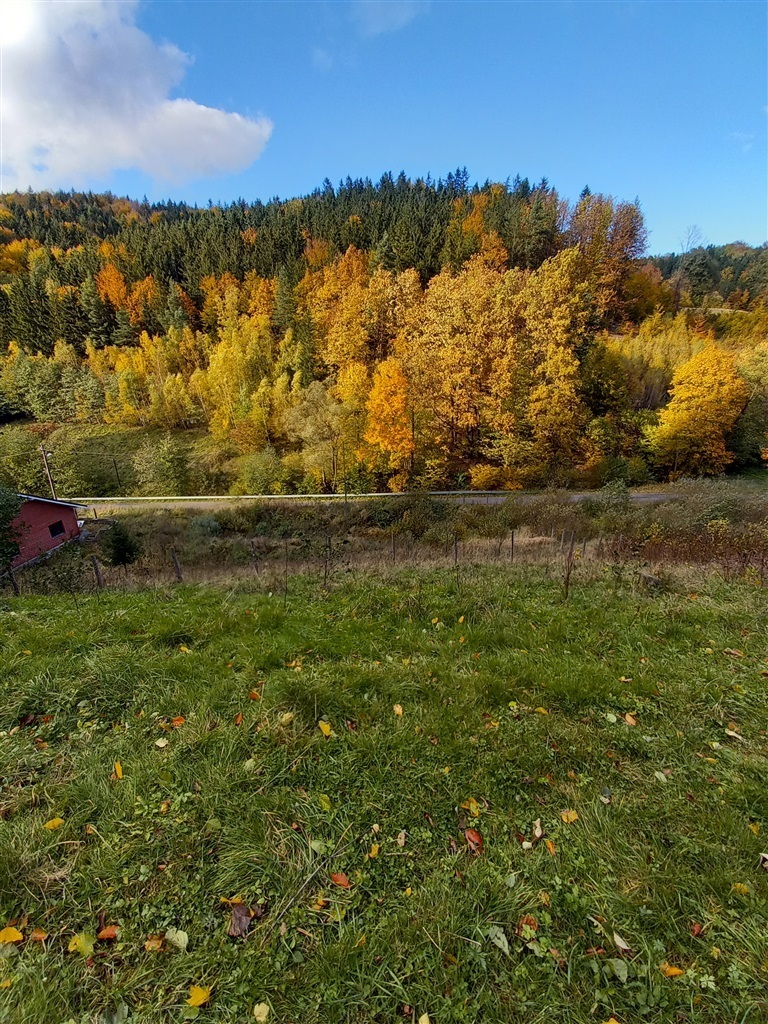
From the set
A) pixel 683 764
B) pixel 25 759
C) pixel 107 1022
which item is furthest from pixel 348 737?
pixel 683 764

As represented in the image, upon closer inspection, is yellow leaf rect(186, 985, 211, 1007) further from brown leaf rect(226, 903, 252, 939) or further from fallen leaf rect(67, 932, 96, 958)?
fallen leaf rect(67, 932, 96, 958)

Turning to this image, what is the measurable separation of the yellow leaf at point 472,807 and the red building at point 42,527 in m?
26.1

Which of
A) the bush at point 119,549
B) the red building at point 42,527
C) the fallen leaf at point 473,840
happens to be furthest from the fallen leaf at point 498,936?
the red building at point 42,527

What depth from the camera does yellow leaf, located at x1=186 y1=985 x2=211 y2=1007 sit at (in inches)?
80.0

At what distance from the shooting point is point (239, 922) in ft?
7.80

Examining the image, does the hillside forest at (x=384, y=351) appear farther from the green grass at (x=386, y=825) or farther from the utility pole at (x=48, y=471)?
the green grass at (x=386, y=825)

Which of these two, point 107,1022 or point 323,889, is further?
point 323,889

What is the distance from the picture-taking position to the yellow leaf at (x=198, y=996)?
80.0 inches

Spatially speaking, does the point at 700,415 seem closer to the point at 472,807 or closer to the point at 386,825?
the point at 472,807

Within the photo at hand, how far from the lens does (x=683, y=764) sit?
3.58 metres

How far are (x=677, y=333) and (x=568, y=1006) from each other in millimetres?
47187

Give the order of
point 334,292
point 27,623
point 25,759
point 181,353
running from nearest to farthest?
point 25,759 → point 27,623 → point 334,292 → point 181,353

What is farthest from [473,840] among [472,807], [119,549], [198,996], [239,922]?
[119,549]

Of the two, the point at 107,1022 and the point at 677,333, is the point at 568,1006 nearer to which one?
the point at 107,1022
